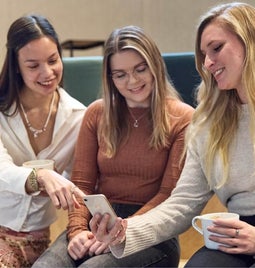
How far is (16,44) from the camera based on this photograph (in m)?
1.85

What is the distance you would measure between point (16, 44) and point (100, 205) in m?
0.73

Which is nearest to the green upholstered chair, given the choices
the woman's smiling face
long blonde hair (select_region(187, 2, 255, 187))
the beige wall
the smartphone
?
the woman's smiling face

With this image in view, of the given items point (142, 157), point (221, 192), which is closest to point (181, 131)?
point (142, 157)

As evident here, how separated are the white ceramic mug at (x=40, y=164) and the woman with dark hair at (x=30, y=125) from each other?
0.18ft

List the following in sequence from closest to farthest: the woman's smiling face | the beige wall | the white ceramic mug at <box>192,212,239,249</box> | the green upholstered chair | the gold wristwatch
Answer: the white ceramic mug at <box>192,212,239,249</box> → the gold wristwatch → the woman's smiling face → the green upholstered chair → the beige wall

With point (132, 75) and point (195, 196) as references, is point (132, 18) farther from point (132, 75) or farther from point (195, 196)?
point (195, 196)

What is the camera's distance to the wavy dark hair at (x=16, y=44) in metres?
1.84

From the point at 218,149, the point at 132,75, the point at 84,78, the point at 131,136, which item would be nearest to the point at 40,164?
the point at 131,136

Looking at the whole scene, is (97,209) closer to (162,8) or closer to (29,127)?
(29,127)

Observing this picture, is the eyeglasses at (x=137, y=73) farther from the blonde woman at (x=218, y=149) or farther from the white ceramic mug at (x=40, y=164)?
the white ceramic mug at (x=40, y=164)

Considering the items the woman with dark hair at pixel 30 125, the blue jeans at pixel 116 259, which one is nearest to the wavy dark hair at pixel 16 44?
the woman with dark hair at pixel 30 125

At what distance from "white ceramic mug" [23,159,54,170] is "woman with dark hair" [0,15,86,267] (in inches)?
2.1

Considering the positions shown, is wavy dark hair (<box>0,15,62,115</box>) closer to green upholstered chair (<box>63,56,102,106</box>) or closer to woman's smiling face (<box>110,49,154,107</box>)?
woman's smiling face (<box>110,49,154,107</box>)

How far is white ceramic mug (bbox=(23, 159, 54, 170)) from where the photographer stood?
171 centimetres
